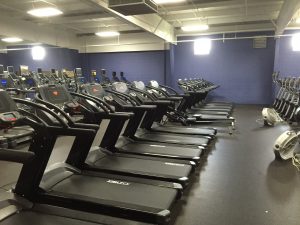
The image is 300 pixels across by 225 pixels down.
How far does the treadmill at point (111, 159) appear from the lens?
3.03 metres

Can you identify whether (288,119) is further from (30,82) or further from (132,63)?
(132,63)

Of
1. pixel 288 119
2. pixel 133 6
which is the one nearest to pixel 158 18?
pixel 133 6

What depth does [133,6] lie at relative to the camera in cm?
554

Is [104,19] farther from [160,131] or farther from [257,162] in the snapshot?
[257,162]

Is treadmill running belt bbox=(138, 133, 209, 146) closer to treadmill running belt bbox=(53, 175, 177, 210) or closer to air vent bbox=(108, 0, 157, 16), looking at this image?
treadmill running belt bbox=(53, 175, 177, 210)

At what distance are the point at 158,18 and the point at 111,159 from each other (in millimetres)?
7740

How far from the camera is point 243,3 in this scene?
8.05m

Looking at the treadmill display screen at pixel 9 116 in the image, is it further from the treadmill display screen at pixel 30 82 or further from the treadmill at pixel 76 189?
the treadmill display screen at pixel 30 82

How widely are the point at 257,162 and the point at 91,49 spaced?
1134 centimetres

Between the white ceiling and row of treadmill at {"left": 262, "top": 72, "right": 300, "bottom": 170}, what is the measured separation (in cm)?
266

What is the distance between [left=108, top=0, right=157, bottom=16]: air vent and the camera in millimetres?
5363

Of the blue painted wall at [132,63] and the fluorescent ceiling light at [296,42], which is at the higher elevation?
the fluorescent ceiling light at [296,42]

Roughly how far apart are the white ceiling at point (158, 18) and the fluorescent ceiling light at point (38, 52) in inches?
36.6

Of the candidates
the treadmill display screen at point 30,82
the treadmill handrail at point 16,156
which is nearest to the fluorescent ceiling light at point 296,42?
the treadmill display screen at point 30,82
